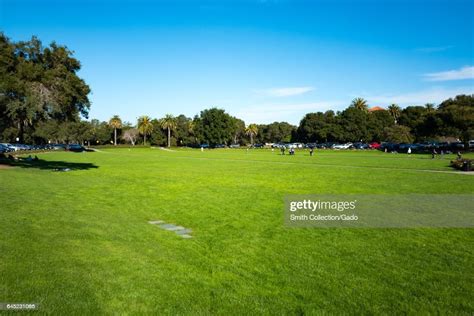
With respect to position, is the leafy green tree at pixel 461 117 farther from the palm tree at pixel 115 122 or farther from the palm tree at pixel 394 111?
the palm tree at pixel 115 122

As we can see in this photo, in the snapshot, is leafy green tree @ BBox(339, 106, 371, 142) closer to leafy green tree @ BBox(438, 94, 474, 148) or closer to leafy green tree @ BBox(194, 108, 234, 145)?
leafy green tree @ BBox(438, 94, 474, 148)

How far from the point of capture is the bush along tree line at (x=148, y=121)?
76.5ft

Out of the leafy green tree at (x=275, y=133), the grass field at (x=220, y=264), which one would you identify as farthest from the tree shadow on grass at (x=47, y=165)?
the leafy green tree at (x=275, y=133)

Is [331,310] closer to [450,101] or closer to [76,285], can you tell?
[76,285]

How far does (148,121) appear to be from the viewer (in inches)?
5674

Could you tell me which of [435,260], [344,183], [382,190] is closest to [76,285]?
[435,260]

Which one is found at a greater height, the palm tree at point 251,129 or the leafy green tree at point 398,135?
the palm tree at point 251,129

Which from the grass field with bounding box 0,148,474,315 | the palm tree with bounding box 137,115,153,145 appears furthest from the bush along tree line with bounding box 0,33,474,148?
the grass field with bounding box 0,148,474,315

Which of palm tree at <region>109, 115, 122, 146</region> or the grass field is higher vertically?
palm tree at <region>109, 115, 122, 146</region>

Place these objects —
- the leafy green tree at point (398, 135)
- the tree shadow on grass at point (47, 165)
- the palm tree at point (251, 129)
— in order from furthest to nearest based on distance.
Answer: the palm tree at point (251, 129)
the leafy green tree at point (398, 135)
the tree shadow on grass at point (47, 165)

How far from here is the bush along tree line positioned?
23.3m

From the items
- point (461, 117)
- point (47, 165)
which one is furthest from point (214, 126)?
point (47, 165)

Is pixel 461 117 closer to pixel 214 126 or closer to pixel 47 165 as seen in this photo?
pixel 47 165

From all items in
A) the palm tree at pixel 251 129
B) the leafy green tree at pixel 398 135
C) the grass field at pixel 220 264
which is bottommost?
the grass field at pixel 220 264
